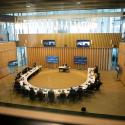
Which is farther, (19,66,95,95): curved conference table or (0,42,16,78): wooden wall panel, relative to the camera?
(0,42,16,78): wooden wall panel

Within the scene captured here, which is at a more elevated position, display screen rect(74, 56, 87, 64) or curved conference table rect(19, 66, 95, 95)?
display screen rect(74, 56, 87, 64)

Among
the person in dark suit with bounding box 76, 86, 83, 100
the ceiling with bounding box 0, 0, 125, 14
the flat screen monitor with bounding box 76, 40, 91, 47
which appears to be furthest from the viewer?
the flat screen monitor with bounding box 76, 40, 91, 47

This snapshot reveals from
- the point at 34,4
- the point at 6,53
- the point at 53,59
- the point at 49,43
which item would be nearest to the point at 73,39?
the point at 49,43

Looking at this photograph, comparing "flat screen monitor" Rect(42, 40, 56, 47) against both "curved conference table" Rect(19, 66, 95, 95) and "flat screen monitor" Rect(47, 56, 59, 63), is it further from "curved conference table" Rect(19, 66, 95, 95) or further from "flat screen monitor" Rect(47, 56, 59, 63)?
"curved conference table" Rect(19, 66, 95, 95)

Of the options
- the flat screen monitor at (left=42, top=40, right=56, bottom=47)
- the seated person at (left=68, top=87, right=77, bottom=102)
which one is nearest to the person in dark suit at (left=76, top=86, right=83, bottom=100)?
the seated person at (left=68, top=87, right=77, bottom=102)

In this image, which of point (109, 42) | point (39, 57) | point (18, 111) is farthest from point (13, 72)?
point (18, 111)

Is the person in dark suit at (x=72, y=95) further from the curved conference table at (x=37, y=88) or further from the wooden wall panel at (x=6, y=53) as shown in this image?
the wooden wall panel at (x=6, y=53)

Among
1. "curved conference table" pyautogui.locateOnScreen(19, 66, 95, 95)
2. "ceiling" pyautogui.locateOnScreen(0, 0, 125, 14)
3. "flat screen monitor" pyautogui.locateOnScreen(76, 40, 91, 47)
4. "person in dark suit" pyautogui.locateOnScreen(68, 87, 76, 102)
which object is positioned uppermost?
"ceiling" pyautogui.locateOnScreen(0, 0, 125, 14)

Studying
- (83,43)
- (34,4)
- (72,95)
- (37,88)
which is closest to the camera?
(34,4)

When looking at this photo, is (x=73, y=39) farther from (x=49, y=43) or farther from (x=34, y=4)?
(x=34, y=4)

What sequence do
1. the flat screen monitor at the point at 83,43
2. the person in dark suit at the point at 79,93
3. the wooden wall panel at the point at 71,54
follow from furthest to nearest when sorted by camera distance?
the flat screen monitor at the point at 83,43, the wooden wall panel at the point at 71,54, the person in dark suit at the point at 79,93

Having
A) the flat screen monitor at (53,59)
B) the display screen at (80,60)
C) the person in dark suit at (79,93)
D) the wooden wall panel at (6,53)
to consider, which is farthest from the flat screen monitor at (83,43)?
the person in dark suit at (79,93)

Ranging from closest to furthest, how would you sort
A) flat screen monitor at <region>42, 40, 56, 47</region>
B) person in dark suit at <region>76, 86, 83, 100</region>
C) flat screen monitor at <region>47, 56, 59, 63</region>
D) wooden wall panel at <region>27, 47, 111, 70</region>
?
1. person in dark suit at <region>76, 86, 83, 100</region>
2. wooden wall panel at <region>27, 47, 111, 70</region>
3. flat screen monitor at <region>47, 56, 59, 63</region>
4. flat screen monitor at <region>42, 40, 56, 47</region>

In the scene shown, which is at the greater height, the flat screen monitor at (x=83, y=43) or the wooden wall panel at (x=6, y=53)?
the flat screen monitor at (x=83, y=43)
